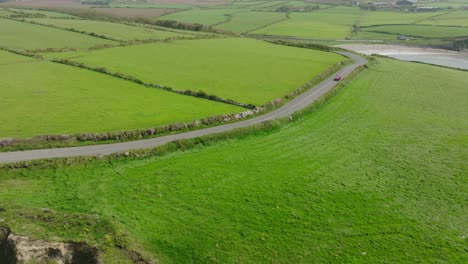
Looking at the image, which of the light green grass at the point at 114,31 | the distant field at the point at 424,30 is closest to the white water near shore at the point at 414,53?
the distant field at the point at 424,30

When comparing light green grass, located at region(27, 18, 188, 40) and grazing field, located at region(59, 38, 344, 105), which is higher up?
light green grass, located at region(27, 18, 188, 40)

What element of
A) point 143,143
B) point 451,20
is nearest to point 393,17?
point 451,20

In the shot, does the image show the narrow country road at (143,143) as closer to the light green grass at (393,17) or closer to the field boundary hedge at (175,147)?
the field boundary hedge at (175,147)

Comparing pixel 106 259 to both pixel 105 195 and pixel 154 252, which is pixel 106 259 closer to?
pixel 154 252

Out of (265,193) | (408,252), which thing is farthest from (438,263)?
(265,193)

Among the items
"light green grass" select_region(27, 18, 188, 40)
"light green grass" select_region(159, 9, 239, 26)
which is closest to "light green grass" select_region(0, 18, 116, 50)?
"light green grass" select_region(27, 18, 188, 40)

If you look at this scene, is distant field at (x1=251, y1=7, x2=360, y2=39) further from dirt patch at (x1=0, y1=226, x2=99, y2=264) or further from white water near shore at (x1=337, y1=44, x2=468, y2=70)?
dirt patch at (x1=0, y1=226, x2=99, y2=264)
